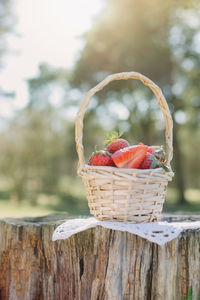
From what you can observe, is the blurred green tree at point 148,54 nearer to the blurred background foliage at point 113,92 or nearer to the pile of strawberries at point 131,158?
the blurred background foliage at point 113,92

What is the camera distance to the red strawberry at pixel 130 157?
176cm

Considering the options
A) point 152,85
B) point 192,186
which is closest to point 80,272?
point 152,85

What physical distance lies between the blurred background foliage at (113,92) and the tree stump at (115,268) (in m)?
7.68

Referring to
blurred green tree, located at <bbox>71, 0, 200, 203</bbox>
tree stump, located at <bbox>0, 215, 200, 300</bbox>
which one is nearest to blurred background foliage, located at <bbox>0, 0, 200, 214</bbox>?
blurred green tree, located at <bbox>71, 0, 200, 203</bbox>

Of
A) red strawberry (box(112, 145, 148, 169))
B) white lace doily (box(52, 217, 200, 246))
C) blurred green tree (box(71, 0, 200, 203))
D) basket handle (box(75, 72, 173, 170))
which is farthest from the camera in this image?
blurred green tree (box(71, 0, 200, 203))

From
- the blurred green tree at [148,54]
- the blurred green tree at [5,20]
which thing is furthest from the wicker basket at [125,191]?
the blurred green tree at [5,20]

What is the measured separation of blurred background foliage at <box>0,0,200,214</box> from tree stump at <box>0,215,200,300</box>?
25.2 feet

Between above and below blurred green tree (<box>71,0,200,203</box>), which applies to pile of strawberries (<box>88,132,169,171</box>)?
below

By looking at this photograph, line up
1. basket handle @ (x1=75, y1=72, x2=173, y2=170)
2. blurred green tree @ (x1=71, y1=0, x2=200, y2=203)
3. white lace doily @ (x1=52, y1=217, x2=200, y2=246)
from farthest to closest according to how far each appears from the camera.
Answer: blurred green tree @ (x1=71, y1=0, x2=200, y2=203) → basket handle @ (x1=75, y1=72, x2=173, y2=170) → white lace doily @ (x1=52, y1=217, x2=200, y2=246)

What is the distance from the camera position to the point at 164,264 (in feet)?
6.05

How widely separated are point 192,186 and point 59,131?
13.6 metres

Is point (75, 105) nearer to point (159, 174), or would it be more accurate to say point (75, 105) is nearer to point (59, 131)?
point (59, 131)

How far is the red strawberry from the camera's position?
1764 millimetres

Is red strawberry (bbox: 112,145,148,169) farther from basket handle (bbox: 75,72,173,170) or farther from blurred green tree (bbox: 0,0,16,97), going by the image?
blurred green tree (bbox: 0,0,16,97)
